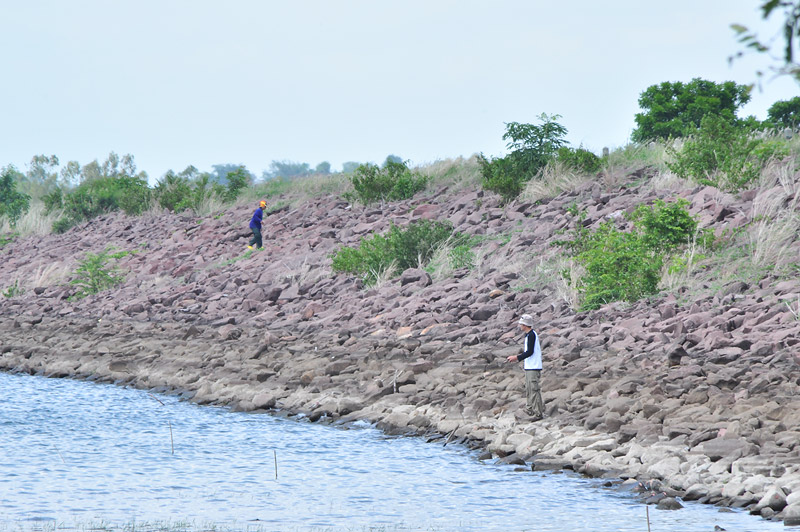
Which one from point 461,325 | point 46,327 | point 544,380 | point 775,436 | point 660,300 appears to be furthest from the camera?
point 46,327

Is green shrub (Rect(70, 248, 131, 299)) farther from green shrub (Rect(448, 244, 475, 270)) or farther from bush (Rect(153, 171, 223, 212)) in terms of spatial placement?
green shrub (Rect(448, 244, 475, 270))

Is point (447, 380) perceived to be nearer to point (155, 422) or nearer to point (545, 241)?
point (155, 422)

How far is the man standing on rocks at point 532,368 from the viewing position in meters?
11.5

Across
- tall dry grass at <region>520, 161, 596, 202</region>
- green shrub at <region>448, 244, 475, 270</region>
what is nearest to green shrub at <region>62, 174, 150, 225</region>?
tall dry grass at <region>520, 161, 596, 202</region>

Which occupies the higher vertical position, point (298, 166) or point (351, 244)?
point (298, 166)

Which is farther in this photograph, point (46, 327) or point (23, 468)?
point (46, 327)

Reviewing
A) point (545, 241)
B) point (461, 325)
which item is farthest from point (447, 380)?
point (545, 241)

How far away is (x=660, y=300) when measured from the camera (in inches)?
607

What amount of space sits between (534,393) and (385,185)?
16846 millimetres

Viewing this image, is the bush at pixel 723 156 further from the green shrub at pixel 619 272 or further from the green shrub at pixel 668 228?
the green shrub at pixel 619 272

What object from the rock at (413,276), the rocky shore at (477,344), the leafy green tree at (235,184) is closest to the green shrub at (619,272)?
the rocky shore at (477,344)

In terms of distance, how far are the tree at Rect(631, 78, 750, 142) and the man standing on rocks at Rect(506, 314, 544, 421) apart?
24622mm

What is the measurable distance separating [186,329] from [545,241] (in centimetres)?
768

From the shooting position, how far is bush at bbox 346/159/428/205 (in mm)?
27578
